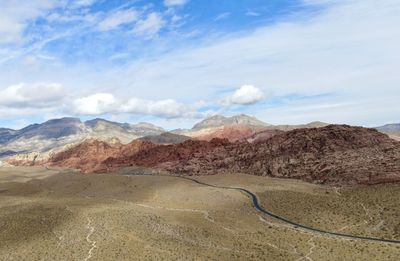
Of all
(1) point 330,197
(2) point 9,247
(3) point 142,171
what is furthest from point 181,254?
(3) point 142,171

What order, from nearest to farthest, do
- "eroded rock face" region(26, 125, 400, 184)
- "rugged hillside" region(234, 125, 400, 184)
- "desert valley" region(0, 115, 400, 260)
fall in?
"desert valley" region(0, 115, 400, 260)
"rugged hillside" region(234, 125, 400, 184)
"eroded rock face" region(26, 125, 400, 184)

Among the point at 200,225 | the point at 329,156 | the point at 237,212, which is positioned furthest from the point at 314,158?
the point at 200,225

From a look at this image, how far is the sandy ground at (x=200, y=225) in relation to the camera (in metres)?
44.1

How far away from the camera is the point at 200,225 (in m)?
55.1

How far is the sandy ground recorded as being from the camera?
44.1 m

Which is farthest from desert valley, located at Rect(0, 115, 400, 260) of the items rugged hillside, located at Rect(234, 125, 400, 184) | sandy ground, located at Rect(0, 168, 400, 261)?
rugged hillside, located at Rect(234, 125, 400, 184)

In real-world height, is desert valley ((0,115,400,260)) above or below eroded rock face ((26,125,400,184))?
below

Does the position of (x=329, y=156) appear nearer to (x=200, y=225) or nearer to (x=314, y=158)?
(x=314, y=158)

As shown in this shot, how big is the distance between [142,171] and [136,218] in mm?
81191

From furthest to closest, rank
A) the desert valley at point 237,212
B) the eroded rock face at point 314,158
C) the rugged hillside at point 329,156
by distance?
the eroded rock face at point 314,158 < the rugged hillside at point 329,156 < the desert valley at point 237,212

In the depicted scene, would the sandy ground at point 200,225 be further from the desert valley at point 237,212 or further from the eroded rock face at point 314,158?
the eroded rock face at point 314,158

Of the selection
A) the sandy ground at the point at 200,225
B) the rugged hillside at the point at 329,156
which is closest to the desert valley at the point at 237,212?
the sandy ground at the point at 200,225

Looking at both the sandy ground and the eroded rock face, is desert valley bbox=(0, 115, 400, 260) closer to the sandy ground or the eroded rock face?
the sandy ground

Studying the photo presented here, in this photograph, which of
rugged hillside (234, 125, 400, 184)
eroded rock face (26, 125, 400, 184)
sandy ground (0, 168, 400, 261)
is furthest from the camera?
eroded rock face (26, 125, 400, 184)
